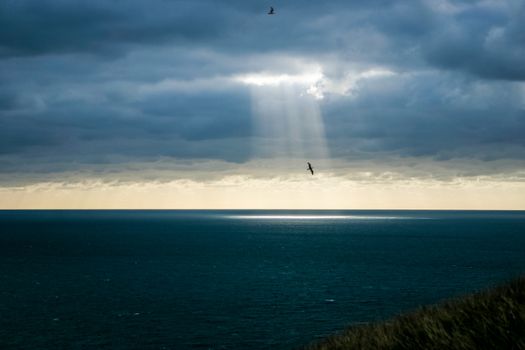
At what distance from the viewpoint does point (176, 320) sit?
59281 millimetres

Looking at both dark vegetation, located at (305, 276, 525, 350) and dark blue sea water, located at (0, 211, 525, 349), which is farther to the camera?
dark blue sea water, located at (0, 211, 525, 349)

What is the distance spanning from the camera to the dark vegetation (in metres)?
13.3

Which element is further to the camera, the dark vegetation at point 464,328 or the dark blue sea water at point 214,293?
the dark blue sea water at point 214,293

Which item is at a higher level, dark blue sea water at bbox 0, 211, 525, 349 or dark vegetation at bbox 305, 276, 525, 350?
dark vegetation at bbox 305, 276, 525, 350

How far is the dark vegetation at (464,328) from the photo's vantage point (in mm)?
13312

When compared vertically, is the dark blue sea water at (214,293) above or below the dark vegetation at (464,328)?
below

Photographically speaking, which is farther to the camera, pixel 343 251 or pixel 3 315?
pixel 343 251

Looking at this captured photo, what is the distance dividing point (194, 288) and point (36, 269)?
153 feet

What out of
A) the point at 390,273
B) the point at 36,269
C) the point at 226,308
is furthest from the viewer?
the point at 36,269

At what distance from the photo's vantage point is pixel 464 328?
14391 millimetres

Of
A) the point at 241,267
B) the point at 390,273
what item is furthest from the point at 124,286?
the point at 390,273

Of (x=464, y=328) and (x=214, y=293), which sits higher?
(x=464, y=328)

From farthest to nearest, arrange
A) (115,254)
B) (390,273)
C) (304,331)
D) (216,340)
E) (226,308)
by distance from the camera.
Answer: (115,254)
(390,273)
(226,308)
(304,331)
(216,340)

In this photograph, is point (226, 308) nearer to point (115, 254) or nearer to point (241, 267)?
point (241, 267)
